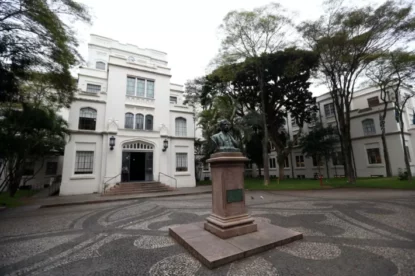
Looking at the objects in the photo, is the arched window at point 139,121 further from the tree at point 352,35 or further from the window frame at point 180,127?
the tree at point 352,35

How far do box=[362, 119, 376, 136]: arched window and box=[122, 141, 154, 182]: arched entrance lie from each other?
2615 centimetres

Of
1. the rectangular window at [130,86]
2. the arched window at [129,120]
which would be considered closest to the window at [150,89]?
the rectangular window at [130,86]

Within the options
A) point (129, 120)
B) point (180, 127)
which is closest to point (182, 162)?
point (180, 127)

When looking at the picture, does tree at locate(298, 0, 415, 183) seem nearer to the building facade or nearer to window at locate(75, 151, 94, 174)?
the building facade

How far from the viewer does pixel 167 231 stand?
5.58 meters

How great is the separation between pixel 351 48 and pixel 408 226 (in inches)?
552

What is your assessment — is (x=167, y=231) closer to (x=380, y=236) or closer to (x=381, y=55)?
(x=380, y=236)

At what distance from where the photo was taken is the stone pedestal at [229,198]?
15.3 ft

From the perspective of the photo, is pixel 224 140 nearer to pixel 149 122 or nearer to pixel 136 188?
pixel 136 188

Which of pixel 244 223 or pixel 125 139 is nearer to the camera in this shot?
pixel 244 223

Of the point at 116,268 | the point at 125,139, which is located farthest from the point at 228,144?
the point at 125,139

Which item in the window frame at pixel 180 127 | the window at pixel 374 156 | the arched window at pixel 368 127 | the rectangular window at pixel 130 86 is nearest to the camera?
the rectangular window at pixel 130 86

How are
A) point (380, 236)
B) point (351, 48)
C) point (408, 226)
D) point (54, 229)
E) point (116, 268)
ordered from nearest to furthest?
point (116, 268) → point (380, 236) → point (408, 226) → point (54, 229) → point (351, 48)

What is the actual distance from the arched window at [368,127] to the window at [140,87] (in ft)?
86.0
